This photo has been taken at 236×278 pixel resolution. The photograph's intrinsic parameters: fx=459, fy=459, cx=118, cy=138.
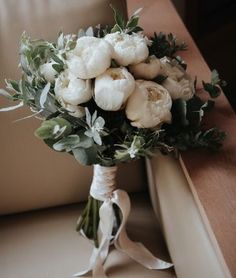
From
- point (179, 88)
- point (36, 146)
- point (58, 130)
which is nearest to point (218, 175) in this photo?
point (179, 88)

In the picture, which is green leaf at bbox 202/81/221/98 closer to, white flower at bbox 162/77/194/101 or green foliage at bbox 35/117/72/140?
white flower at bbox 162/77/194/101

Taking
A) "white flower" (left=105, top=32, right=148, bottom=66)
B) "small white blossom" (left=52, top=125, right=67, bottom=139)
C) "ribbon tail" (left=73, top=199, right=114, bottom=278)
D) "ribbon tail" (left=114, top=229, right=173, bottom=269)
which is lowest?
"ribbon tail" (left=114, top=229, right=173, bottom=269)

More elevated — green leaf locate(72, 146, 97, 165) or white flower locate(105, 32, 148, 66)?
white flower locate(105, 32, 148, 66)

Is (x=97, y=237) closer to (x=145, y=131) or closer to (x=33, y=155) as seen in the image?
(x=33, y=155)

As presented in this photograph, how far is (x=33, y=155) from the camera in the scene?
0.88 m

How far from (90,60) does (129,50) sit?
0.06 meters

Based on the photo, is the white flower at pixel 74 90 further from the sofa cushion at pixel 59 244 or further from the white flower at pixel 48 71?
the sofa cushion at pixel 59 244

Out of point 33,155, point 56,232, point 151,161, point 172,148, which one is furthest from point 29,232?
point 172,148

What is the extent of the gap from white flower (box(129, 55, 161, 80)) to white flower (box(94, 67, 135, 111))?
0.04 meters

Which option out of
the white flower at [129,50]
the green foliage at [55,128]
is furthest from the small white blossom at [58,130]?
the white flower at [129,50]

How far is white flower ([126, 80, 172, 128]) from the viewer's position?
2.04 feet

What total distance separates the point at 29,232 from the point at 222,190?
435 millimetres

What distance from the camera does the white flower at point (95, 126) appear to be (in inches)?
24.2

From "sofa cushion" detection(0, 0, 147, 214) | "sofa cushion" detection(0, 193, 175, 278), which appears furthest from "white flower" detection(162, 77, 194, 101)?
"sofa cushion" detection(0, 193, 175, 278)
